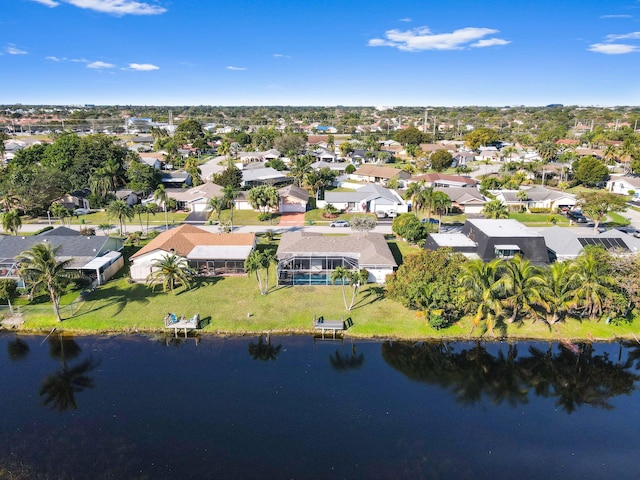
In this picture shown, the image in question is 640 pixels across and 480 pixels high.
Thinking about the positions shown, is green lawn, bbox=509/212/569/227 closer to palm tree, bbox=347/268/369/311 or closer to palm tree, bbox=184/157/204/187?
palm tree, bbox=347/268/369/311

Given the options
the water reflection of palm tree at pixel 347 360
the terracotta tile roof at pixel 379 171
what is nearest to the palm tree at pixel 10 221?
the water reflection of palm tree at pixel 347 360

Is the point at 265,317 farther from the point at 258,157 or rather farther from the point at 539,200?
the point at 258,157

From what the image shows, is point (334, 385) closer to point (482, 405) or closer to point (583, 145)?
point (482, 405)

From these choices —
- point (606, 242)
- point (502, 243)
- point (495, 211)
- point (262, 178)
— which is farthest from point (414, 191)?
point (262, 178)

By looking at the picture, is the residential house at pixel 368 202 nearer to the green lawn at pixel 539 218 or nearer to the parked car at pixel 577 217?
the green lawn at pixel 539 218

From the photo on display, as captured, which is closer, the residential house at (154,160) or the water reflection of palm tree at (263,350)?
the water reflection of palm tree at (263,350)

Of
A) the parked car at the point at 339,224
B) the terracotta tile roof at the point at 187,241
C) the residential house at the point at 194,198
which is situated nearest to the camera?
the terracotta tile roof at the point at 187,241

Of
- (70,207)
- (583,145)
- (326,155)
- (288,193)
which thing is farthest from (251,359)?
(583,145)

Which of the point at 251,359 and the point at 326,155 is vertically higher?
the point at 326,155
